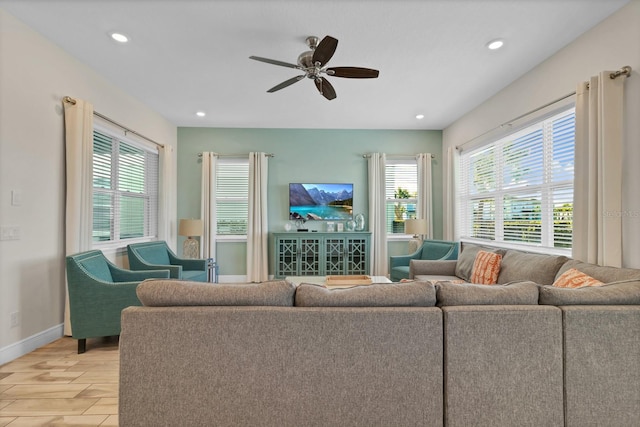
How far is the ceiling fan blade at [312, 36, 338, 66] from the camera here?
7.50 ft

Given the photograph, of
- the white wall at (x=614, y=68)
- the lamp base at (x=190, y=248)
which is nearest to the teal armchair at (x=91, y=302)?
the lamp base at (x=190, y=248)

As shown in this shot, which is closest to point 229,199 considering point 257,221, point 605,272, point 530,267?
point 257,221

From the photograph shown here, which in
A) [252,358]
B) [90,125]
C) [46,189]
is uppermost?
[90,125]

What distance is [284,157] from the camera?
560 centimetres

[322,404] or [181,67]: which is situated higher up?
[181,67]

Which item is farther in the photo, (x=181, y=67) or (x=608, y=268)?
(x=181, y=67)

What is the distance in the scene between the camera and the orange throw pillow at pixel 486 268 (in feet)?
10.9

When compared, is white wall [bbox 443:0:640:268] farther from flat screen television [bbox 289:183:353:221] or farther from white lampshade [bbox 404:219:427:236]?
flat screen television [bbox 289:183:353:221]

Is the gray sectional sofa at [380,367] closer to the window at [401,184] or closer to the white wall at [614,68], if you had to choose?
the white wall at [614,68]

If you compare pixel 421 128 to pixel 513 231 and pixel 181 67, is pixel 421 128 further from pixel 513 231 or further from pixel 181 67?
pixel 181 67

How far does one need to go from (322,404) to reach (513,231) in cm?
343

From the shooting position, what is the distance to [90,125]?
326cm

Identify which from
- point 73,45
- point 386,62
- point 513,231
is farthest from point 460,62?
point 73,45

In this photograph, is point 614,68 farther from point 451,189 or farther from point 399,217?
Answer: point 399,217
